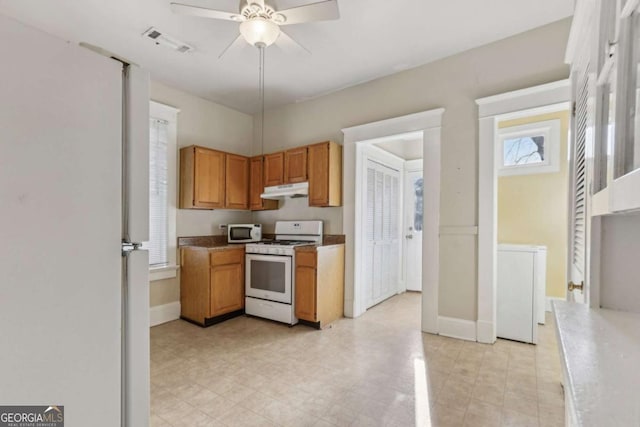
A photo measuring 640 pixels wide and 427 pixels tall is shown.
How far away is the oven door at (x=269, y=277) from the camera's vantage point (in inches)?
137

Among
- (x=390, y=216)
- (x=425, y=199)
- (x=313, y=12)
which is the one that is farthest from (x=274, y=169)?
(x=313, y=12)

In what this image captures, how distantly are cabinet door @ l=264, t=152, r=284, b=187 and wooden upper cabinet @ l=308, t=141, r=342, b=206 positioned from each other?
492 millimetres

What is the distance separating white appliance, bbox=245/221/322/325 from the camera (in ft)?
11.3

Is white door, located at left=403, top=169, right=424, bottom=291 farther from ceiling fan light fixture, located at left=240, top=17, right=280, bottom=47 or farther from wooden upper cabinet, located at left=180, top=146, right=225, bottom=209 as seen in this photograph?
ceiling fan light fixture, located at left=240, top=17, right=280, bottom=47

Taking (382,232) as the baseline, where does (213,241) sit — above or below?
below

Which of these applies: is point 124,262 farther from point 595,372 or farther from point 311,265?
point 311,265

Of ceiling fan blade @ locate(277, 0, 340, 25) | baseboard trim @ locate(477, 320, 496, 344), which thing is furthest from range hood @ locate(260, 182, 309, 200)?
baseboard trim @ locate(477, 320, 496, 344)

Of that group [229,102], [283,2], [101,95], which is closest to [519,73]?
[283,2]

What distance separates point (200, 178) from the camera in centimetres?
374

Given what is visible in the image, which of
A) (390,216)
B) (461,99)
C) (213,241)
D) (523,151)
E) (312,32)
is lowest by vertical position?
(213,241)

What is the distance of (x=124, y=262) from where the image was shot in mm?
869

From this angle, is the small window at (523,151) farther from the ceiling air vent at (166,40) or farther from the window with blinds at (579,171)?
the ceiling air vent at (166,40)

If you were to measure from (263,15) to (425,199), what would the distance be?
2.29m

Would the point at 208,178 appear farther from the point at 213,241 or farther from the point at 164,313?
the point at 164,313
